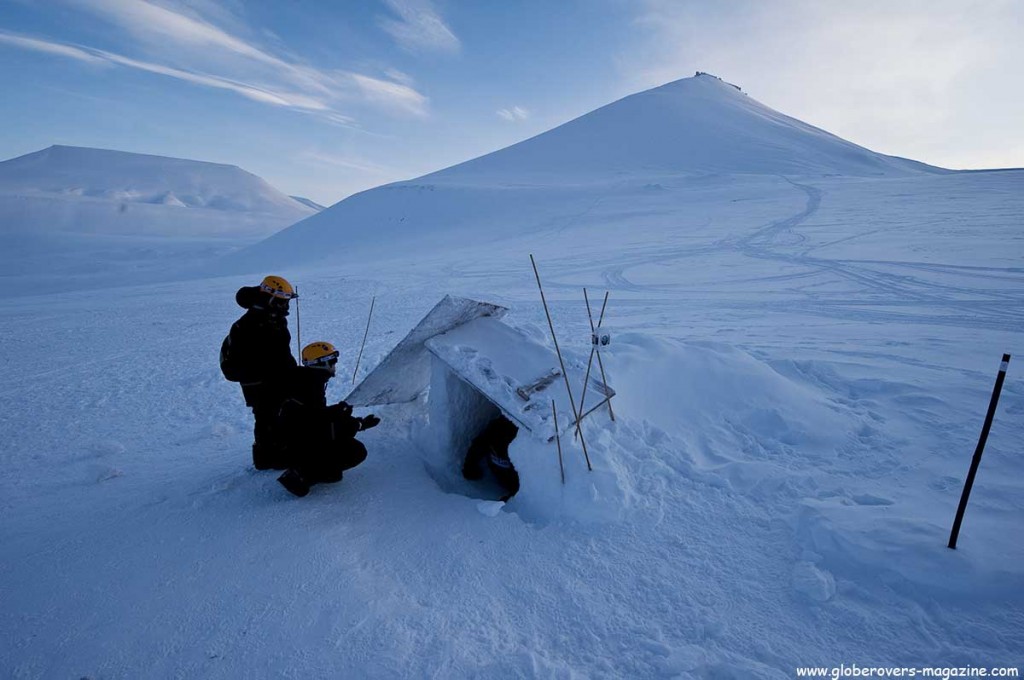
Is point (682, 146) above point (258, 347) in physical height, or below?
above

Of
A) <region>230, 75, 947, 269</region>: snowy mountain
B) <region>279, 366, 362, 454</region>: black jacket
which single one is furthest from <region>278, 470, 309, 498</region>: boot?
<region>230, 75, 947, 269</region>: snowy mountain

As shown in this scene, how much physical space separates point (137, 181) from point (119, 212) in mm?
20550

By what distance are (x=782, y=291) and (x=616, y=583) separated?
1045 cm

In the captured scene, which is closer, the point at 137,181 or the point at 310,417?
the point at 310,417

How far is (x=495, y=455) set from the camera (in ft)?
15.1

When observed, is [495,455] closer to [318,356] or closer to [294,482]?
[294,482]

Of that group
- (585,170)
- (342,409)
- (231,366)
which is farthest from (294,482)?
(585,170)

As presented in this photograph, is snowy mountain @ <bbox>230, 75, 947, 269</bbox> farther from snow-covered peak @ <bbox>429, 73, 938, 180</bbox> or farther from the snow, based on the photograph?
the snow

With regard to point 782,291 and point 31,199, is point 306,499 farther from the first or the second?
point 31,199

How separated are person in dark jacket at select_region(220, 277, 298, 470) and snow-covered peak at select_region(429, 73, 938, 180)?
41.6 meters

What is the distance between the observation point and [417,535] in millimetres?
3461

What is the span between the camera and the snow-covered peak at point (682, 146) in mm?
42938

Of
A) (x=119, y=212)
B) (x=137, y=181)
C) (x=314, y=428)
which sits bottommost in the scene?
(x=314, y=428)

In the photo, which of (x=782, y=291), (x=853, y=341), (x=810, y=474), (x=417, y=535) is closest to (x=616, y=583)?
(x=417, y=535)
